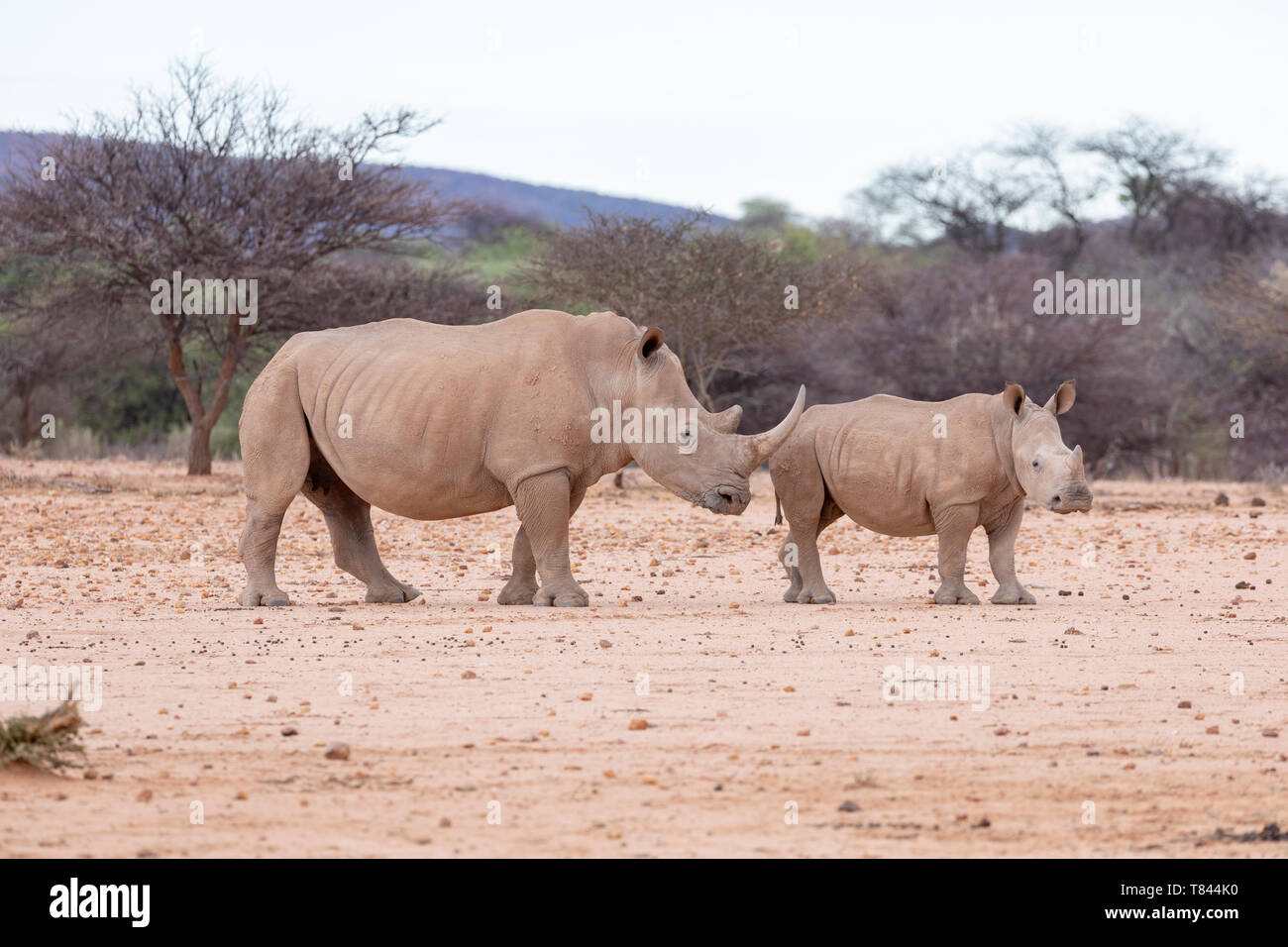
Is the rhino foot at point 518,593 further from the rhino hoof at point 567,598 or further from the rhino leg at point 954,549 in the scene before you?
the rhino leg at point 954,549

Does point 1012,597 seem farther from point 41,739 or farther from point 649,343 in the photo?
point 41,739

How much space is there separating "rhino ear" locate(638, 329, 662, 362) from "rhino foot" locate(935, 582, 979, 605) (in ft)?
8.12

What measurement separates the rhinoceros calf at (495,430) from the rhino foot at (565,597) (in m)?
0.01

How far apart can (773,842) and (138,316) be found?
21669mm

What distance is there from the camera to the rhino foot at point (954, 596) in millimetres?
10820

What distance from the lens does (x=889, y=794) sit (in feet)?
18.4

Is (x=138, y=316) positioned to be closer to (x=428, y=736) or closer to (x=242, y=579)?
(x=242, y=579)

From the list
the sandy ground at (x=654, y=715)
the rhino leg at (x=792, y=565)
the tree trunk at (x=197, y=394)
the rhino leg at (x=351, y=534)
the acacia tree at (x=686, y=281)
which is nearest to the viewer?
the sandy ground at (x=654, y=715)

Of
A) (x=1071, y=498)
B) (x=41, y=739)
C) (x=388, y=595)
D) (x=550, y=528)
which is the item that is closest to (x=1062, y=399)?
(x=1071, y=498)

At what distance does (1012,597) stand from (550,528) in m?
3.07

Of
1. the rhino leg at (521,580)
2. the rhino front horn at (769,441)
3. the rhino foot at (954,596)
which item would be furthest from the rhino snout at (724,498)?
the rhino foot at (954,596)

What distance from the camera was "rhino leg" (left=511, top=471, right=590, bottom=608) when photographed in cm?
1034

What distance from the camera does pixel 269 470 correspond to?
10.7 metres

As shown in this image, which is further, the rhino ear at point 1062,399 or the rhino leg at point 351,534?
the rhino leg at point 351,534
